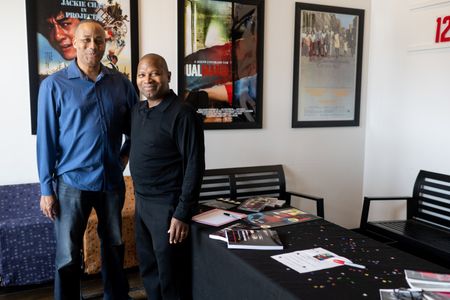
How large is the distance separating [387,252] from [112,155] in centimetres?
138

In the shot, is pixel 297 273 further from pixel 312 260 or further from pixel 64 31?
pixel 64 31

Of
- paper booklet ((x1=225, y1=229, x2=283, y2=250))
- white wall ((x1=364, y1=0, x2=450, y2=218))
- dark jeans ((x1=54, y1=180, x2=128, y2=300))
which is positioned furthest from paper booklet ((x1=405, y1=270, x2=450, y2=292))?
white wall ((x1=364, y1=0, x2=450, y2=218))

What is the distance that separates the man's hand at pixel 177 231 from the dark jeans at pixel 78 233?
397 millimetres

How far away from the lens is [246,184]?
3.18 metres

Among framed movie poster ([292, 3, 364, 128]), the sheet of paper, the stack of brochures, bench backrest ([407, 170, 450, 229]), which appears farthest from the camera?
framed movie poster ([292, 3, 364, 128])

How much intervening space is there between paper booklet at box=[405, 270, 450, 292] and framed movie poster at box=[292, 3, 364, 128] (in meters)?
2.11

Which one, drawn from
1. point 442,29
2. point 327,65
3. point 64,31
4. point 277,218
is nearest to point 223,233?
point 277,218

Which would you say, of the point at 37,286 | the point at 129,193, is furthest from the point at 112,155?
the point at 37,286

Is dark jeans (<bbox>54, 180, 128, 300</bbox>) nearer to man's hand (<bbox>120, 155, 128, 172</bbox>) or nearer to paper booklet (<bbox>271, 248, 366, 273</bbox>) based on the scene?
man's hand (<bbox>120, 155, 128, 172</bbox>)

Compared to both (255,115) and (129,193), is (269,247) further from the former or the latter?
(255,115)

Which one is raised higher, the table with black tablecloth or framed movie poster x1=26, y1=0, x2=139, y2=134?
framed movie poster x1=26, y1=0, x2=139, y2=134

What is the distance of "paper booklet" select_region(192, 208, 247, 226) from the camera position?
2156 millimetres

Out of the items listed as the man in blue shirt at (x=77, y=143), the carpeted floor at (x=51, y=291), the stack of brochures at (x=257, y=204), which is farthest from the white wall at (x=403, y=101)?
the man in blue shirt at (x=77, y=143)

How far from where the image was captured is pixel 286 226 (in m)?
2.11
